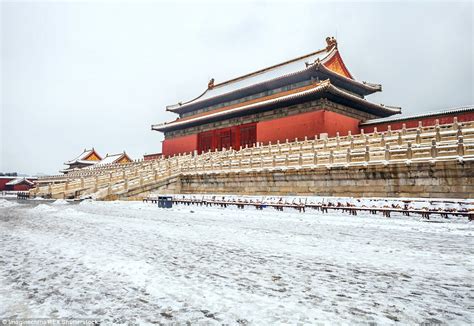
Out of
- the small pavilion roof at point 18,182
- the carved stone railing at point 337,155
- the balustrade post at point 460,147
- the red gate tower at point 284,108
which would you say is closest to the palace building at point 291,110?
the red gate tower at point 284,108

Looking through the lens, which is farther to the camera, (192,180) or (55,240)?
(192,180)

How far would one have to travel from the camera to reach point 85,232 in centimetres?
541

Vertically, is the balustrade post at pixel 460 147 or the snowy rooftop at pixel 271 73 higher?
the snowy rooftop at pixel 271 73

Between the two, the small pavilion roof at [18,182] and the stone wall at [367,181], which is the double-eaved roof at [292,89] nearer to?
the stone wall at [367,181]

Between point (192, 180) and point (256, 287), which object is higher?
point (192, 180)

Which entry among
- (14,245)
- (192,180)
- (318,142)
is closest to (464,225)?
(14,245)

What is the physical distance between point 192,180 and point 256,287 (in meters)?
14.9

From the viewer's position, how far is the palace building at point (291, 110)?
68.5 ft

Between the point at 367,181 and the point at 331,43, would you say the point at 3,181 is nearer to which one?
the point at 331,43

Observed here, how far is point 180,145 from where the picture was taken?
31.0 meters

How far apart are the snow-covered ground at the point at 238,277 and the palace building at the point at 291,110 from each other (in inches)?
563

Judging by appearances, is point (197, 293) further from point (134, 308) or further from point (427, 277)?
point (427, 277)

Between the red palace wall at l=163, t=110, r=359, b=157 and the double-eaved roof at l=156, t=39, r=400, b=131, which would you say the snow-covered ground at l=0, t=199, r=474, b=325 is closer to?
the red palace wall at l=163, t=110, r=359, b=157

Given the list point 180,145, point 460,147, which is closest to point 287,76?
point 180,145
